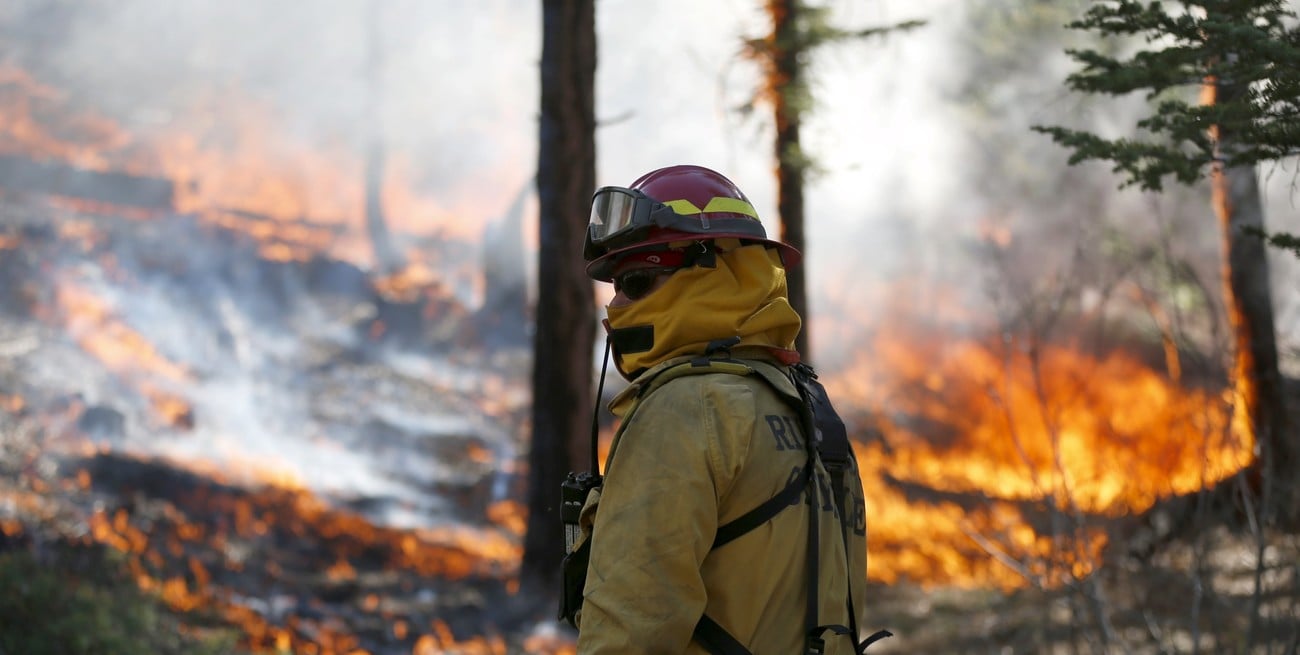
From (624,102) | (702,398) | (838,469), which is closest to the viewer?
(702,398)

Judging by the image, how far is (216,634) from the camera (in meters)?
6.41

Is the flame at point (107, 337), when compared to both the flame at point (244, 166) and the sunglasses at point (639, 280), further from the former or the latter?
the sunglasses at point (639, 280)

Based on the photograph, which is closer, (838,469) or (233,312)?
(838,469)

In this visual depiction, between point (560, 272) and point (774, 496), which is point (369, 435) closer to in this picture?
point (560, 272)

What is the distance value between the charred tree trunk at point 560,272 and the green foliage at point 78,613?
272 centimetres

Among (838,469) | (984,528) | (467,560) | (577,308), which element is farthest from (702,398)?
(984,528)

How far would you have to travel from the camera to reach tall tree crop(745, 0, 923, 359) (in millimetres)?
9438

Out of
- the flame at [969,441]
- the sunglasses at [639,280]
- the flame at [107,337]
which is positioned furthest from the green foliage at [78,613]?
the flame at [969,441]

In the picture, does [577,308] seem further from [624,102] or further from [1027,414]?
[624,102]

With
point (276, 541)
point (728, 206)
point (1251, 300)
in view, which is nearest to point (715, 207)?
point (728, 206)

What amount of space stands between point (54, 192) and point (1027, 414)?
13.3m

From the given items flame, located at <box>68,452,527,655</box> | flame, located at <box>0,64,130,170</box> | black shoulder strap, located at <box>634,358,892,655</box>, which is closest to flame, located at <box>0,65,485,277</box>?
flame, located at <box>0,64,130,170</box>

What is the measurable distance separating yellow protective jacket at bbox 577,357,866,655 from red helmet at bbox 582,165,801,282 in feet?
1.06

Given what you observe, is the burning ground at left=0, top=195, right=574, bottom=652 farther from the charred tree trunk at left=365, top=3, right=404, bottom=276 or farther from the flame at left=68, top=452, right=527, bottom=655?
the charred tree trunk at left=365, top=3, right=404, bottom=276
